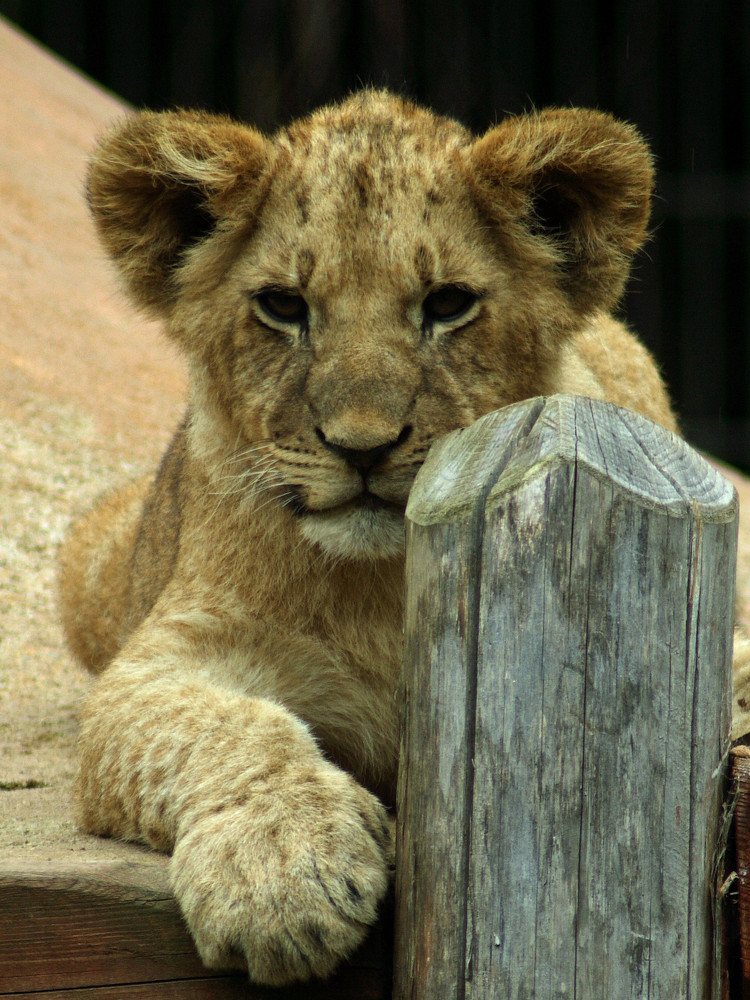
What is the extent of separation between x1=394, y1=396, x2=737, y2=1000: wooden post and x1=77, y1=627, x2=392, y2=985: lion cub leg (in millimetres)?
187

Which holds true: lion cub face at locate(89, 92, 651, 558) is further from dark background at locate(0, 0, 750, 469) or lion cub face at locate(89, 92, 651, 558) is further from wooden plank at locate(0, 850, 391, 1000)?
dark background at locate(0, 0, 750, 469)

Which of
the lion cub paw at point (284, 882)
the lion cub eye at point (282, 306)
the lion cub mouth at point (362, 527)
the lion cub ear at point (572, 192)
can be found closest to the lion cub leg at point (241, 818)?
the lion cub paw at point (284, 882)

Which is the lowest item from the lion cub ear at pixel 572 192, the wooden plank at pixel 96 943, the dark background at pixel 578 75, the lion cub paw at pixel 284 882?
the wooden plank at pixel 96 943

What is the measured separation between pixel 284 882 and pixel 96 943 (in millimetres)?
363

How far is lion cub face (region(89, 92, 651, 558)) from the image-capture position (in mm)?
2562

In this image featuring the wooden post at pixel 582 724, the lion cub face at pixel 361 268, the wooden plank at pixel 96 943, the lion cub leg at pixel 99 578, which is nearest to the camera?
the wooden post at pixel 582 724

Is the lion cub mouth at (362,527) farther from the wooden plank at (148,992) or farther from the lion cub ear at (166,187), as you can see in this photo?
the wooden plank at (148,992)

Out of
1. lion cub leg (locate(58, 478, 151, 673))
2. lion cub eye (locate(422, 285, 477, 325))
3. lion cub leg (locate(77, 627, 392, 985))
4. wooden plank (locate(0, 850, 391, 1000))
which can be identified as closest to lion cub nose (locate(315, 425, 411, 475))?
lion cub eye (locate(422, 285, 477, 325))

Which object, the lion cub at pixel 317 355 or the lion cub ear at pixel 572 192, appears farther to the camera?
the lion cub ear at pixel 572 192

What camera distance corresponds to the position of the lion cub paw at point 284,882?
6.30 ft

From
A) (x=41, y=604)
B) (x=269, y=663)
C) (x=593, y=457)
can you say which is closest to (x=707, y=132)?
(x=41, y=604)

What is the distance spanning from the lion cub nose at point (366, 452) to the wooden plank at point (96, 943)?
845 millimetres

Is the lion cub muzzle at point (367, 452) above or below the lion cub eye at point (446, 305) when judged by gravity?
below

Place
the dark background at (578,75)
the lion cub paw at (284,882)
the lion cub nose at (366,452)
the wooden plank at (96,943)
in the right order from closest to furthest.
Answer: the lion cub paw at (284,882)
the wooden plank at (96,943)
the lion cub nose at (366,452)
the dark background at (578,75)
